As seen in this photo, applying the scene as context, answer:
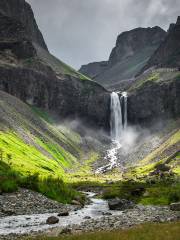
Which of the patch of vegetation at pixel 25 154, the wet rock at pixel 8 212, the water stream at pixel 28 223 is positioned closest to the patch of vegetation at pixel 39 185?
the wet rock at pixel 8 212

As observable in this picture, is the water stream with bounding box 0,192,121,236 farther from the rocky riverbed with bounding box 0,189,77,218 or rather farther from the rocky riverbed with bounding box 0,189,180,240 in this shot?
the rocky riverbed with bounding box 0,189,77,218

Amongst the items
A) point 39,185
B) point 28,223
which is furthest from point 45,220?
point 39,185

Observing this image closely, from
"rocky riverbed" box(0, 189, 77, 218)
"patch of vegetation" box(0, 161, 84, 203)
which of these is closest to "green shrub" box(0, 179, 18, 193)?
"patch of vegetation" box(0, 161, 84, 203)

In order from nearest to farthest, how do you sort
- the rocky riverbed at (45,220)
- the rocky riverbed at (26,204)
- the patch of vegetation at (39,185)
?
the rocky riverbed at (45,220) < the rocky riverbed at (26,204) < the patch of vegetation at (39,185)

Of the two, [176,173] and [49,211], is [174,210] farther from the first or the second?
[176,173]

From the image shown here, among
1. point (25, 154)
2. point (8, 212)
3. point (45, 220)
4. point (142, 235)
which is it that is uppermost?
point (25, 154)

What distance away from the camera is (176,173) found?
456 ft

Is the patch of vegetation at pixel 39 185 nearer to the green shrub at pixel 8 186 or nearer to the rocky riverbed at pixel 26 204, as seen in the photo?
the green shrub at pixel 8 186

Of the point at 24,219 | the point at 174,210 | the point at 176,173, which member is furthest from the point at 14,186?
the point at 176,173

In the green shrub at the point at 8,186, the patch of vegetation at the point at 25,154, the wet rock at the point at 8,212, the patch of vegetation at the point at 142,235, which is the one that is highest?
the patch of vegetation at the point at 25,154

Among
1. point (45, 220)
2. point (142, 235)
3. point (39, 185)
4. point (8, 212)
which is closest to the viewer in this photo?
Result: point (142, 235)

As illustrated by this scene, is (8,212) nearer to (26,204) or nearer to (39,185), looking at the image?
(26,204)

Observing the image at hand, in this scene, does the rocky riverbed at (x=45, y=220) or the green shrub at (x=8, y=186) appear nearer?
the rocky riverbed at (x=45, y=220)

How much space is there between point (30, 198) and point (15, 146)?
9858cm
